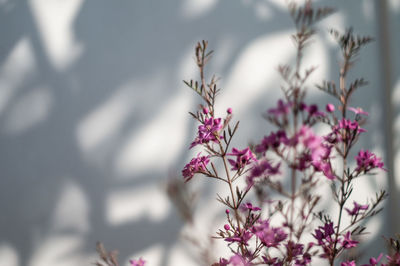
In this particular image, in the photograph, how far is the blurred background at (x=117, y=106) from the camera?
166 centimetres

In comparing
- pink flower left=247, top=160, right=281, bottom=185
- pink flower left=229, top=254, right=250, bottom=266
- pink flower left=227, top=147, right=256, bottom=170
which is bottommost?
pink flower left=229, top=254, right=250, bottom=266

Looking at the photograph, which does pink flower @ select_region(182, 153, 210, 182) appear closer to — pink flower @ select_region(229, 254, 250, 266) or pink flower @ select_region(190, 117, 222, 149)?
pink flower @ select_region(190, 117, 222, 149)

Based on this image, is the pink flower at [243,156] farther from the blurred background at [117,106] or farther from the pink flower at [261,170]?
the blurred background at [117,106]

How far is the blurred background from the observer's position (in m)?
1.66

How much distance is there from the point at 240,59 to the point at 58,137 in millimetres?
1071

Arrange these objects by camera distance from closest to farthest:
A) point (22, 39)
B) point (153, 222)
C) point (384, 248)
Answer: point (22, 39), point (153, 222), point (384, 248)

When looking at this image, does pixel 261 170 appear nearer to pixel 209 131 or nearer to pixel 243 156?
pixel 243 156

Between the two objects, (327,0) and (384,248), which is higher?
(327,0)

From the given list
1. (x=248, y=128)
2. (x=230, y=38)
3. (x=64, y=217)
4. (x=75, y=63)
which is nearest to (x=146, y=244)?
(x=64, y=217)

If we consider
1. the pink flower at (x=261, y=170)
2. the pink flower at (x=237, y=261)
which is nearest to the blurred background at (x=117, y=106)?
the pink flower at (x=261, y=170)

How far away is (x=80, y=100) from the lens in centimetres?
168

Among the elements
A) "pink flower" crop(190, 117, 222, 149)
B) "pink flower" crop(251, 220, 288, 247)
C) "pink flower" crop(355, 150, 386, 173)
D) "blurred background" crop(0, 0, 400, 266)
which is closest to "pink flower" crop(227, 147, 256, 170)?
"pink flower" crop(190, 117, 222, 149)

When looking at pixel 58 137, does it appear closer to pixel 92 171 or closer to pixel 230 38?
pixel 92 171

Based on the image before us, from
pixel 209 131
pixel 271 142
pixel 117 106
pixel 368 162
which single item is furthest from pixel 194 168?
pixel 117 106
